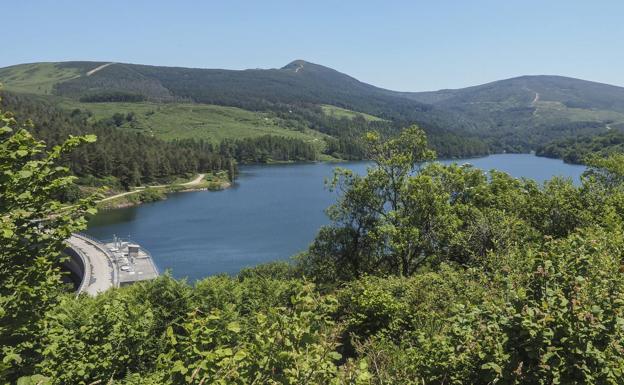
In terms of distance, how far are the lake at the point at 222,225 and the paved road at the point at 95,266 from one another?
7409 millimetres

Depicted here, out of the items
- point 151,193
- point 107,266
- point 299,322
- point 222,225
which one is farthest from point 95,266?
point 151,193

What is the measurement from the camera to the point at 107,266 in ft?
A: 181

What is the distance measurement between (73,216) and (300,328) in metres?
4.50

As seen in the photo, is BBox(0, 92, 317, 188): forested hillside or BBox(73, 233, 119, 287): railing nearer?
BBox(73, 233, 119, 287): railing

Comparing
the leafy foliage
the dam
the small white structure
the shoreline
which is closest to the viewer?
the leafy foliage

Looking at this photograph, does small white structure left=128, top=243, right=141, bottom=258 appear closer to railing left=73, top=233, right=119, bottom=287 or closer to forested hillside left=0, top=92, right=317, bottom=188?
railing left=73, top=233, right=119, bottom=287

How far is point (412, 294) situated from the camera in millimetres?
16141

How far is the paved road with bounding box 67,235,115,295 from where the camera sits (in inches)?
1885

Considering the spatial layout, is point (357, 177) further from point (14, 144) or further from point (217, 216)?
point (217, 216)

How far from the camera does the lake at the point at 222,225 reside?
64.7m

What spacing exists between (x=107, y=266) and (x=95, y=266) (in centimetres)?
138

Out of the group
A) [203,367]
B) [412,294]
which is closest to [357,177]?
[412,294]

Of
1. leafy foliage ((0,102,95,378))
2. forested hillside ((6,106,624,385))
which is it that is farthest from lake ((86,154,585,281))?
leafy foliage ((0,102,95,378))

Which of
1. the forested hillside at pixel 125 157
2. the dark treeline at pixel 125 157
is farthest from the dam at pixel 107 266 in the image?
the forested hillside at pixel 125 157
